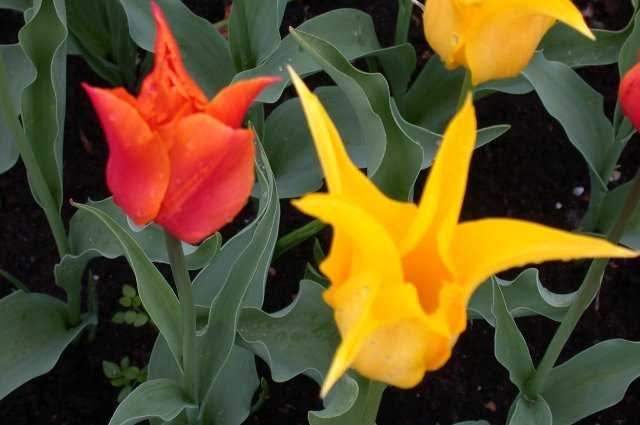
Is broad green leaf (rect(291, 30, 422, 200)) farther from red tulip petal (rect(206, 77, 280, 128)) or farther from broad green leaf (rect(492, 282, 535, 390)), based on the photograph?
red tulip petal (rect(206, 77, 280, 128))

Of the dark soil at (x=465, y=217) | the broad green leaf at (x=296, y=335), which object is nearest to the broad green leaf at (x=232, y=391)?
the broad green leaf at (x=296, y=335)

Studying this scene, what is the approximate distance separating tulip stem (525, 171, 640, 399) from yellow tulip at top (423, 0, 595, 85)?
7.2 inches

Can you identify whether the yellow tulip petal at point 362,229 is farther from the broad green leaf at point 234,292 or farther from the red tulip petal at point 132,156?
the broad green leaf at point 234,292

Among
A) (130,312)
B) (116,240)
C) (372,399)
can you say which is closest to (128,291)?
(130,312)

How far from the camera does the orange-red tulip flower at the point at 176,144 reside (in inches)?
24.6

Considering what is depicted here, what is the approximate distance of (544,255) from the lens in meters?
0.55

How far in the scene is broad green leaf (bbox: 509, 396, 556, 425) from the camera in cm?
113

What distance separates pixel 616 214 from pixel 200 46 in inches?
Result: 31.0

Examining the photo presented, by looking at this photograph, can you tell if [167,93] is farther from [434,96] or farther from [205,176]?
[434,96]

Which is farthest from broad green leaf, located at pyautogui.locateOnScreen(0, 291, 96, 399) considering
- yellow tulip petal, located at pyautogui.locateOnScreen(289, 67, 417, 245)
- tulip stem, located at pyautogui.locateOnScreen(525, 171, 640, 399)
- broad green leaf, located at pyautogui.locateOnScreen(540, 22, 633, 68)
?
broad green leaf, located at pyautogui.locateOnScreen(540, 22, 633, 68)

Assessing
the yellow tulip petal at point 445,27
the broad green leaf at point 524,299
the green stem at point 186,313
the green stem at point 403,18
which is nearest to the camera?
the green stem at point 186,313

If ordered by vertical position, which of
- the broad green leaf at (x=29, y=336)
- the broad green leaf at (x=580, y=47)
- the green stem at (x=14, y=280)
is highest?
the broad green leaf at (x=580, y=47)

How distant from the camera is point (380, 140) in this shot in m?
1.04

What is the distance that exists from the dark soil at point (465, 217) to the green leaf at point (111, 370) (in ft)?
0.14
